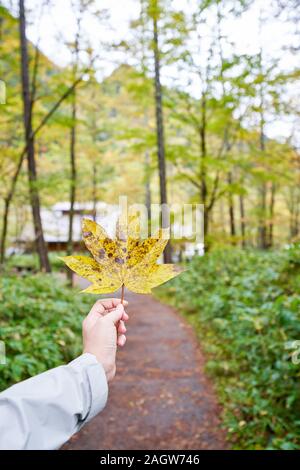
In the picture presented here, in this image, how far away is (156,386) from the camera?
5059 millimetres

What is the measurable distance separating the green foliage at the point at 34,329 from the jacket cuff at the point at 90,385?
301cm

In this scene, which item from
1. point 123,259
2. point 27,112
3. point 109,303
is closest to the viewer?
point 123,259

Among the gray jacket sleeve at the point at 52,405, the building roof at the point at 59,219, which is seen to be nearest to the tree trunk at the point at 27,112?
the building roof at the point at 59,219

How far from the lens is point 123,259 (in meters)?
0.74

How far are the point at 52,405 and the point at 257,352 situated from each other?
420 cm

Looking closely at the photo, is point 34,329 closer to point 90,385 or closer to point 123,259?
point 90,385

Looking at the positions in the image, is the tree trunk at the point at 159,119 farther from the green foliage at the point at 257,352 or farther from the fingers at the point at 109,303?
the fingers at the point at 109,303

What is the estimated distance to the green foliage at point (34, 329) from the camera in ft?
12.4

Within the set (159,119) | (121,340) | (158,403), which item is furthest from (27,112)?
(121,340)

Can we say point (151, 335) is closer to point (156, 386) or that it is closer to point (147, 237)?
point (156, 386)

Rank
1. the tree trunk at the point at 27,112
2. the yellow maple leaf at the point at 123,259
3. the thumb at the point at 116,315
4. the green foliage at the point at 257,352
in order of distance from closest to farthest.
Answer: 1. the yellow maple leaf at the point at 123,259
2. the thumb at the point at 116,315
3. the green foliage at the point at 257,352
4. the tree trunk at the point at 27,112

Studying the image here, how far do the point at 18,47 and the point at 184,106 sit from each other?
4302mm

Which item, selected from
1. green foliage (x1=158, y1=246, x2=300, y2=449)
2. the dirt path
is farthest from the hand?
the dirt path
